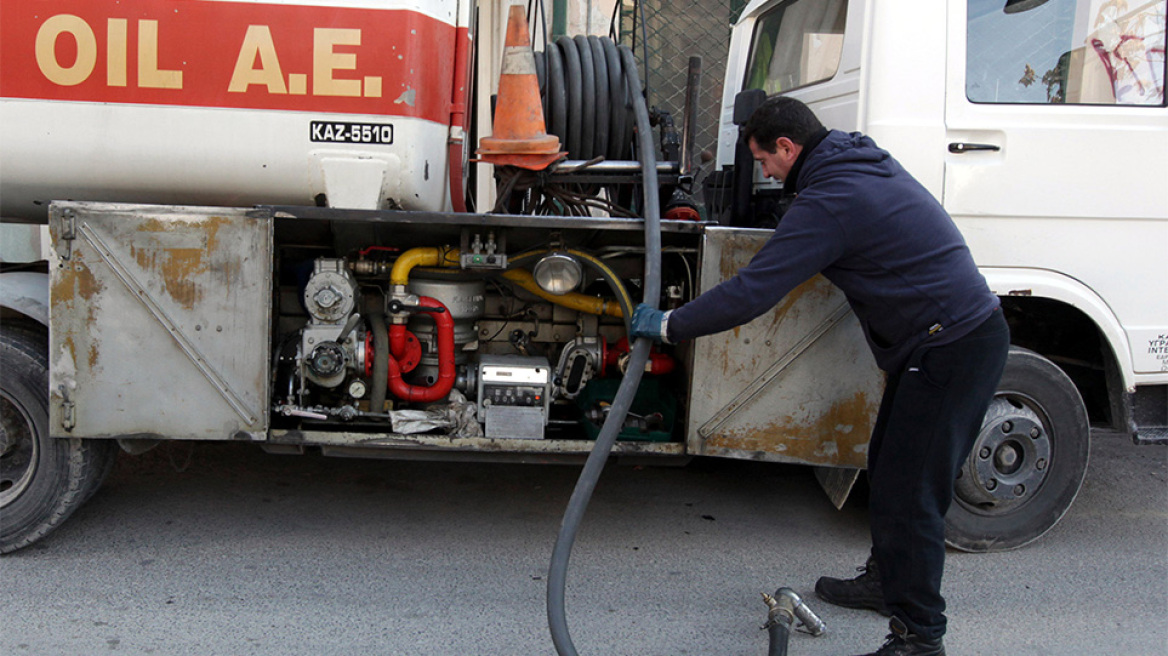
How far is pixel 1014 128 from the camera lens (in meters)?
3.39

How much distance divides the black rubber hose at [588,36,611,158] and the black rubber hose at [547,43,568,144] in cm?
13

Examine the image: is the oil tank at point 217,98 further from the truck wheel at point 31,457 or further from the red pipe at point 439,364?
the truck wheel at point 31,457

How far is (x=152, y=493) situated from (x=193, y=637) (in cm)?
135

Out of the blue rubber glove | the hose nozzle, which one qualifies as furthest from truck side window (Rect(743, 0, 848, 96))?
the hose nozzle

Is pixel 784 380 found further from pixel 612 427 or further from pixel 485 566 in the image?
pixel 485 566

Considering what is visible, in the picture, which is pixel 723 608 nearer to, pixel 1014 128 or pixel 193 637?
pixel 193 637

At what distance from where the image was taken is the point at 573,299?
3.67 metres

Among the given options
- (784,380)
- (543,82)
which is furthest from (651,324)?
(543,82)

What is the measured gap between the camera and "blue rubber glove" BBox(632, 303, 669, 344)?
2.95 metres

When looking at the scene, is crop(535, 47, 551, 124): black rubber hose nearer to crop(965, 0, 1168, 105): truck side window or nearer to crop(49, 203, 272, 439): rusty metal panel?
crop(49, 203, 272, 439): rusty metal panel

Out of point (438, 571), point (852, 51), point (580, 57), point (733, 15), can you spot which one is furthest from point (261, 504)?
point (733, 15)

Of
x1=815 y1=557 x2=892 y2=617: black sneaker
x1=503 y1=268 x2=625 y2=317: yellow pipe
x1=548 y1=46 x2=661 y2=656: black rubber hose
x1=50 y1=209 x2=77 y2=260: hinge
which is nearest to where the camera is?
x1=548 y1=46 x2=661 y2=656: black rubber hose

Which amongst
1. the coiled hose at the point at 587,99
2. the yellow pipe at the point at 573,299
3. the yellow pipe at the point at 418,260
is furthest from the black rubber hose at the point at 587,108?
the yellow pipe at the point at 418,260

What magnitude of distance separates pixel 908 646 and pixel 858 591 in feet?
1.37
